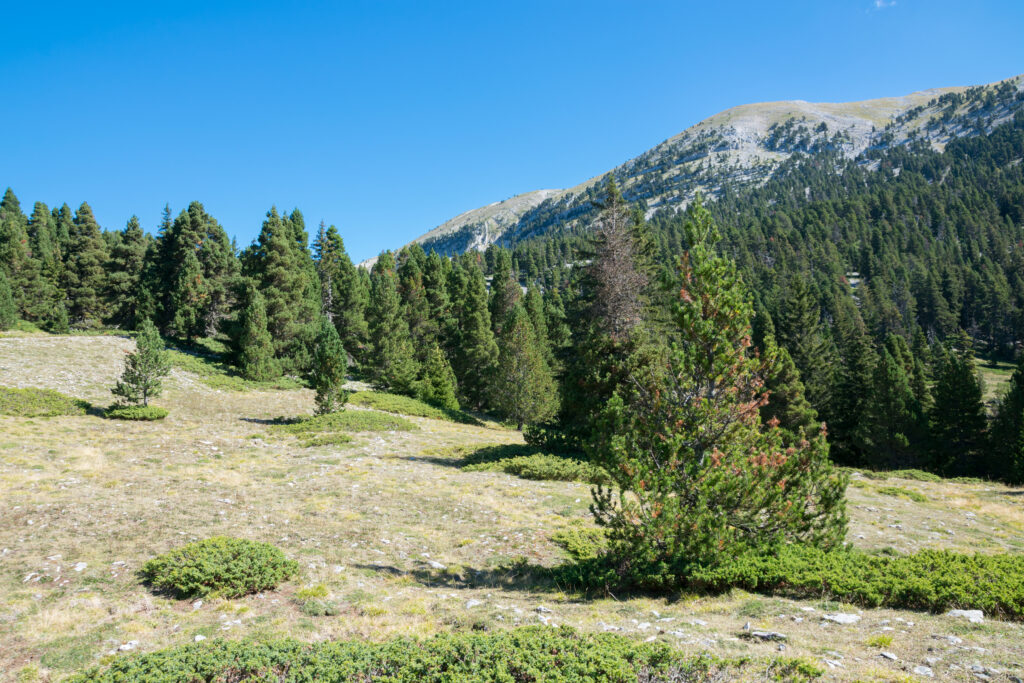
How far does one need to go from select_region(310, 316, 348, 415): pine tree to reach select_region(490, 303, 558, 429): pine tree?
36.1ft

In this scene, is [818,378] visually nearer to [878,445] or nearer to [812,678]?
[878,445]

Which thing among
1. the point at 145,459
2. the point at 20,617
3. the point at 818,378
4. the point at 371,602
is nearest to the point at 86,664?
the point at 20,617

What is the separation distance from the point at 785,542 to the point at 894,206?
212 m

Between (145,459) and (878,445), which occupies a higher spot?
(145,459)

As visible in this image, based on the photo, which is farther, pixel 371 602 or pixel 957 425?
pixel 957 425

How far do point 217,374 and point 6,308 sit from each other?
955 inches

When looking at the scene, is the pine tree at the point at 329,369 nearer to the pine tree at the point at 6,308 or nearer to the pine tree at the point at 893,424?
the pine tree at the point at 6,308

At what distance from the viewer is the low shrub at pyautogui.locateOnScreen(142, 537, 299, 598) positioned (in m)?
7.95

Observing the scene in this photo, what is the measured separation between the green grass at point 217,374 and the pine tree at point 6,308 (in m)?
16.6

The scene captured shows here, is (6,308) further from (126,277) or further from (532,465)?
(532,465)

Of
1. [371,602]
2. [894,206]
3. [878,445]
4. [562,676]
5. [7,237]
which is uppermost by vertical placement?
[894,206]

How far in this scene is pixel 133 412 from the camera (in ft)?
77.3

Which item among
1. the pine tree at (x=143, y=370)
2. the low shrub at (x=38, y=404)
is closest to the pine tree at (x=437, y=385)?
the pine tree at (x=143, y=370)

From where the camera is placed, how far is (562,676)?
16.1 ft
